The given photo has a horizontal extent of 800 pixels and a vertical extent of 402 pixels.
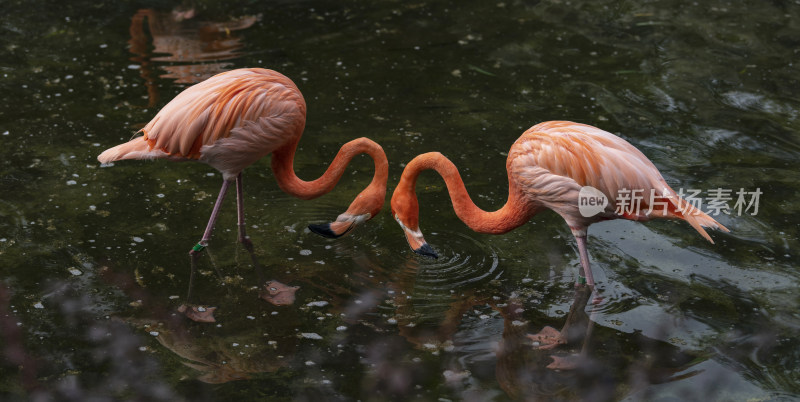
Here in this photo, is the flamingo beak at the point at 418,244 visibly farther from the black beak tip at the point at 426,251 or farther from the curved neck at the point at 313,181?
the curved neck at the point at 313,181

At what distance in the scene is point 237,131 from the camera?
4.73 m

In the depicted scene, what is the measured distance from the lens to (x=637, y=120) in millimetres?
6836

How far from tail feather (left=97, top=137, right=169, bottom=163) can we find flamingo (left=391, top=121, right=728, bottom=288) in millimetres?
1403

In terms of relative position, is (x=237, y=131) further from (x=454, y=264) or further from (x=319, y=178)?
(x=454, y=264)

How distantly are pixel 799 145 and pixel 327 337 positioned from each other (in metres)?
4.18

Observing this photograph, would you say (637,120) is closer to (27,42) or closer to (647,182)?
(647,182)

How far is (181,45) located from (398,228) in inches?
148

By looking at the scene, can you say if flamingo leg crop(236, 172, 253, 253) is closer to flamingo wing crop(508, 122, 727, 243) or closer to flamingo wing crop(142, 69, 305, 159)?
flamingo wing crop(142, 69, 305, 159)

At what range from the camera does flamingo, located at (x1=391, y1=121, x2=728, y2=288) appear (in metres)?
4.46

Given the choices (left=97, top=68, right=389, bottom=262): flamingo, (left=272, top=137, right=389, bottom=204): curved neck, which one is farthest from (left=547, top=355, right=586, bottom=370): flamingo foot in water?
(left=272, top=137, right=389, bottom=204): curved neck

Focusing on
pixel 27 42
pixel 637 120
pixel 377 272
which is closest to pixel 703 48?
pixel 637 120

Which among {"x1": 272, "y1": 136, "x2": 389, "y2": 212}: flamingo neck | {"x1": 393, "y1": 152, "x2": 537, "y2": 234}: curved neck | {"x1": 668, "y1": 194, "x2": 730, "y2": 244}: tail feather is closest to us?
{"x1": 668, "y1": 194, "x2": 730, "y2": 244}: tail feather

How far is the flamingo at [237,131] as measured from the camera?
473 centimetres

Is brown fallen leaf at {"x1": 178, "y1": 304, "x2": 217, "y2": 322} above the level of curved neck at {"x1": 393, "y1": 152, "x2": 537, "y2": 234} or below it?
below
